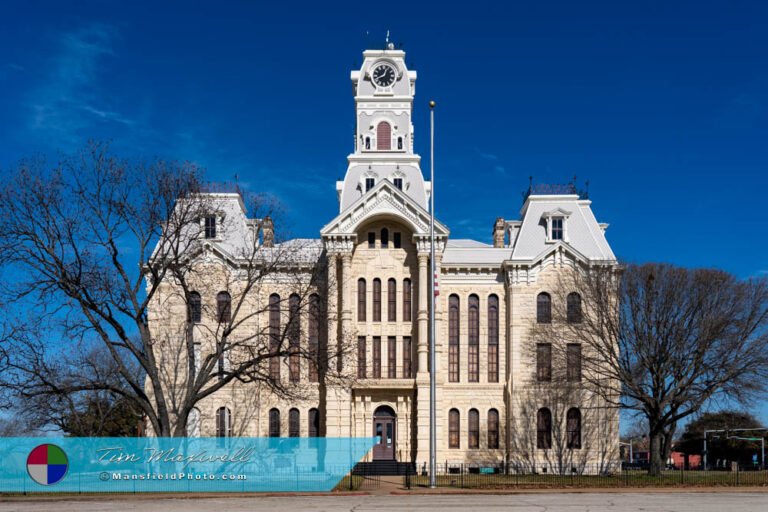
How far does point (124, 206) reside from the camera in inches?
1417

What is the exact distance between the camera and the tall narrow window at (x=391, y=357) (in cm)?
5066

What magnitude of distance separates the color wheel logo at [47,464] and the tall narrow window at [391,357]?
2120 centimetres

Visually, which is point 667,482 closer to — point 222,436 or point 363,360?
point 363,360

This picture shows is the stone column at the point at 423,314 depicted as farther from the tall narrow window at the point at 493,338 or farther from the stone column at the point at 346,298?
the tall narrow window at the point at 493,338

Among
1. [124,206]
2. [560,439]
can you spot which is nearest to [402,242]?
[560,439]

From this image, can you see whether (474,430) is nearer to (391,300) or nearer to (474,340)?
(474,340)

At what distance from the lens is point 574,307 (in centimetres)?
5069

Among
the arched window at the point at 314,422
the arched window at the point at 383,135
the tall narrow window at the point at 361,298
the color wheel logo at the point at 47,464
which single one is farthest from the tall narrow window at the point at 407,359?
the color wheel logo at the point at 47,464

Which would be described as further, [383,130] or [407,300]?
[383,130]

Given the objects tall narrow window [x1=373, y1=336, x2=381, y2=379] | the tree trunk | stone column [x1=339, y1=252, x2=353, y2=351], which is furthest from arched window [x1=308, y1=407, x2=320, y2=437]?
the tree trunk

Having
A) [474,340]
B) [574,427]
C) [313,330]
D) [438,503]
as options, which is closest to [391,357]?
[313,330]

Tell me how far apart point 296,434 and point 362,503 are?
20930mm

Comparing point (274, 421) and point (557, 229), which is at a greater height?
point (557, 229)

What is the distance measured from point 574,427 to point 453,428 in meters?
7.46
